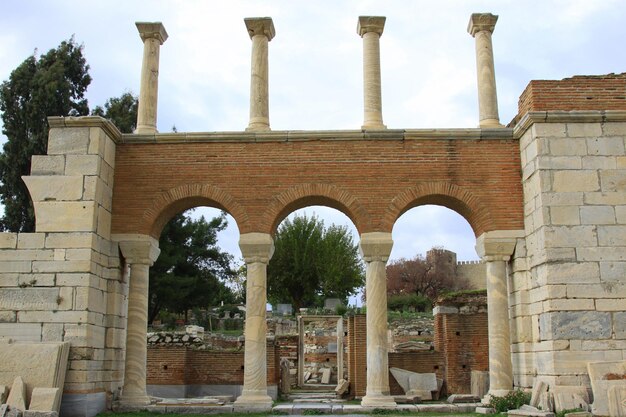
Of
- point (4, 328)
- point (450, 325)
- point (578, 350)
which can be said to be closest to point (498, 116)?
point (578, 350)

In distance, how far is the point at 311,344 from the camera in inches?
1273

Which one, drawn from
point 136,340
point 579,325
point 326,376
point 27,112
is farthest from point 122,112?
point 579,325

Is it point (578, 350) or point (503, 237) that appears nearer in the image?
point (578, 350)

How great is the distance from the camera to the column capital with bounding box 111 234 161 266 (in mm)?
Result: 14203

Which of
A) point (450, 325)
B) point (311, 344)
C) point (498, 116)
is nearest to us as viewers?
point (498, 116)

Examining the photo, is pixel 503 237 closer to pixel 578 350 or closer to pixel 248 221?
pixel 578 350

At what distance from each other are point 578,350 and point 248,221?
685 centimetres

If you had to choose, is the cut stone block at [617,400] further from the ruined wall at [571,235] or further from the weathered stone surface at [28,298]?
the weathered stone surface at [28,298]

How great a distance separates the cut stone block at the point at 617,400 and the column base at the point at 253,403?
6161mm

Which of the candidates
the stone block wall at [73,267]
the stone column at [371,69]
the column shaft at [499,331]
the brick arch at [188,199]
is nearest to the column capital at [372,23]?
the stone column at [371,69]

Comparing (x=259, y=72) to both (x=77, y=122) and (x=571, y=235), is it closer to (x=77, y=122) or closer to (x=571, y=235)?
(x=77, y=122)

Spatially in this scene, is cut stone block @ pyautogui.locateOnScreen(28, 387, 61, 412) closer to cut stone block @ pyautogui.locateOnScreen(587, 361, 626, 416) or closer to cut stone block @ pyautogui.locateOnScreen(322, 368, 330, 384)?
cut stone block @ pyautogui.locateOnScreen(587, 361, 626, 416)

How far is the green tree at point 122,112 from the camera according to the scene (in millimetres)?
30766

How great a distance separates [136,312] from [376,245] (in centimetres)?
520
